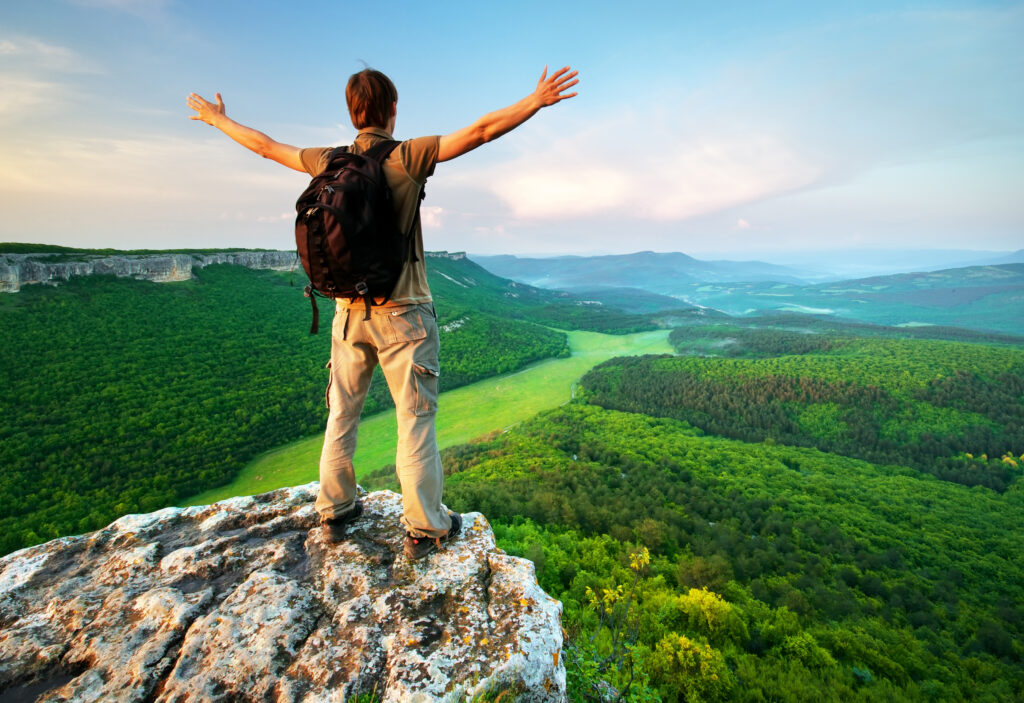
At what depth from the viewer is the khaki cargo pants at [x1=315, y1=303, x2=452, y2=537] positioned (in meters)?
3.41

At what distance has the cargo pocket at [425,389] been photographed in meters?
3.47

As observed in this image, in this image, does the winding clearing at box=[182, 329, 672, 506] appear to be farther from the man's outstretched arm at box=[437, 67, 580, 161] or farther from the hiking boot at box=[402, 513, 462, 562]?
the man's outstretched arm at box=[437, 67, 580, 161]

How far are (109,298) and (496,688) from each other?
52.6 metres

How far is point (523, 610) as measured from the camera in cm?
331

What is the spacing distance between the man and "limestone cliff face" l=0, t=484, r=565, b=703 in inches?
16.7

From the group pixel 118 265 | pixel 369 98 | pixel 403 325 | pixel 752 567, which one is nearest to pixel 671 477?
pixel 752 567

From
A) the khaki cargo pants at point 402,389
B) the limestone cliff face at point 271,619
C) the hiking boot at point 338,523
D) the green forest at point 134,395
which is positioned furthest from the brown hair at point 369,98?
the green forest at point 134,395

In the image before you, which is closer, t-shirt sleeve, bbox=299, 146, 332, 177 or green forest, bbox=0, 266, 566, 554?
t-shirt sleeve, bbox=299, 146, 332, 177

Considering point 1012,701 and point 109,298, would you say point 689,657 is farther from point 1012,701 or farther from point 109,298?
point 109,298

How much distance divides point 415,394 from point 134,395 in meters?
37.4

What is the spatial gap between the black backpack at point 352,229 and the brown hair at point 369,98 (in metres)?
0.32

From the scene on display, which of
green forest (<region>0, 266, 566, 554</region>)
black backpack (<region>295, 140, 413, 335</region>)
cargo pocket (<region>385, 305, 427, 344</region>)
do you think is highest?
black backpack (<region>295, 140, 413, 335</region>)

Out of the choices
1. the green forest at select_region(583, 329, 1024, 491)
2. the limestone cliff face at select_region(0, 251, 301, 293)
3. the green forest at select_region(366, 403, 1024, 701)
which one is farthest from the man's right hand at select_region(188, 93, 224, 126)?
the green forest at select_region(583, 329, 1024, 491)

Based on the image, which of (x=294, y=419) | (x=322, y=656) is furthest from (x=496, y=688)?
(x=294, y=419)
